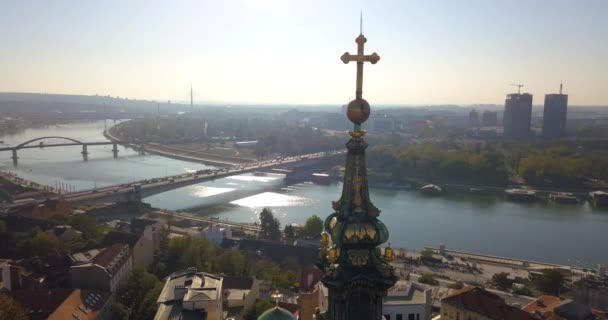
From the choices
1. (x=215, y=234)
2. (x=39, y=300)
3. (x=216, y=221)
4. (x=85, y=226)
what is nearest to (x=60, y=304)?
(x=39, y=300)

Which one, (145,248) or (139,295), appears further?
(145,248)

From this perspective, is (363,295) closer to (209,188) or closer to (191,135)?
(209,188)

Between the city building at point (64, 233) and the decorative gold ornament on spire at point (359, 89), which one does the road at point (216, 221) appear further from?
the decorative gold ornament on spire at point (359, 89)

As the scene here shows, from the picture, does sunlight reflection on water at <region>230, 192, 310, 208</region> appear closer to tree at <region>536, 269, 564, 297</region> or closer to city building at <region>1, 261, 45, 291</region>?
tree at <region>536, 269, 564, 297</region>

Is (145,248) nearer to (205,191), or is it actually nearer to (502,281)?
(502,281)

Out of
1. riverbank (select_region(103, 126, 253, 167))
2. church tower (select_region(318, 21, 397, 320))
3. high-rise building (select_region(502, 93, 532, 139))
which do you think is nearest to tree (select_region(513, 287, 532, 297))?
church tower (select_region(318, 21, 397, 320))

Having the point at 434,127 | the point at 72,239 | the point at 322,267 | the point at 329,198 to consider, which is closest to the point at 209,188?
the point at 329,198

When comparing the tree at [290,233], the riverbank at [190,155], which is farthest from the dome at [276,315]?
the riverbank at [190,155]

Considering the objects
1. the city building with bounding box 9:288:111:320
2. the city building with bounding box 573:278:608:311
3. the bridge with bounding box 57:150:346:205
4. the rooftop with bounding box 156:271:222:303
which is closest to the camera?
the rooftop with bounding box 156:271:222:303
